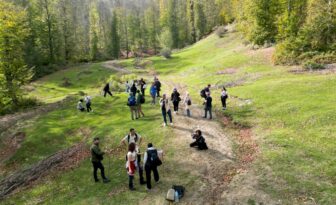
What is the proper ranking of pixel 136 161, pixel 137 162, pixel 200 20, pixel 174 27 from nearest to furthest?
1. pixel 136 161
2. pixel 137 162
3. pixel 200 20
4. pixel 174 27

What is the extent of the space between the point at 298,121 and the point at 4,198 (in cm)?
2435

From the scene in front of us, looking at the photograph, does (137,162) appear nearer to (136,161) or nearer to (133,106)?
(136,161)

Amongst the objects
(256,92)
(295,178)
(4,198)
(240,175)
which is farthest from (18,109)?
(295,178)

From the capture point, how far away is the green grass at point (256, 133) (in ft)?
64.0

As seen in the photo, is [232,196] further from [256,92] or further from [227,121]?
[256,92]

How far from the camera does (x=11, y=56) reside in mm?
48250

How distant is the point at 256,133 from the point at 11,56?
38.8 meters

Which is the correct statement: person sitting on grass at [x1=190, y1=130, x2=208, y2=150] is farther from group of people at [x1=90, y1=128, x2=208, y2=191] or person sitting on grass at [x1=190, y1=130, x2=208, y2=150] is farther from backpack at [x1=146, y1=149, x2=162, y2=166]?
backpack at [x1=146, y1=149, x2=162, y2=166]

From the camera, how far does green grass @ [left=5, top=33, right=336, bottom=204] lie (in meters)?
19.5

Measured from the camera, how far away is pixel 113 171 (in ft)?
79.4

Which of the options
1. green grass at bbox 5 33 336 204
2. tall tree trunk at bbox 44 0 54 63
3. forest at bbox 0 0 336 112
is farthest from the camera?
tall tree trunk at bbox 44 0 54 63

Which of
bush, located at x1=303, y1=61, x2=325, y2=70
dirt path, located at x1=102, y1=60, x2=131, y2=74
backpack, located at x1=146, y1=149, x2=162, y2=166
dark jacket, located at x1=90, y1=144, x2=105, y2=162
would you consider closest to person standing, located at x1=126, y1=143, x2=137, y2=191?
backpack, located at x1=146, y1=149, x2=162, y2=166

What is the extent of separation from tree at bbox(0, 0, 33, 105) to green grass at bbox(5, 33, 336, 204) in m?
8.78

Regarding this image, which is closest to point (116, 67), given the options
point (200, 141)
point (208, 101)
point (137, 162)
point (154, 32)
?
point (208, 101)
